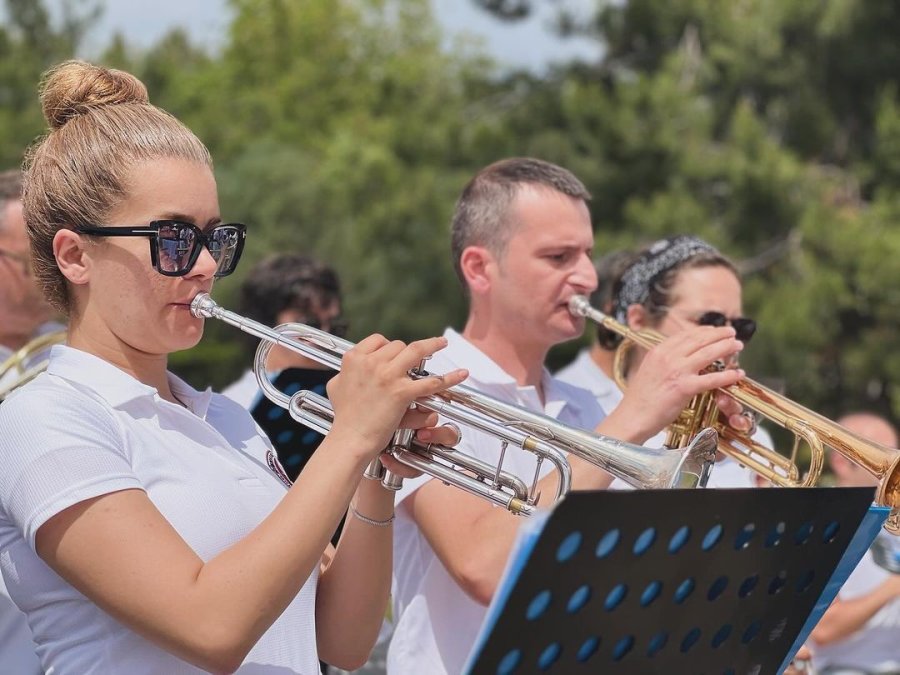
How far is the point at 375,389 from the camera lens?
208cm

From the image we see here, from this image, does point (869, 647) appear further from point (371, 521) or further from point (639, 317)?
point (371, 521)

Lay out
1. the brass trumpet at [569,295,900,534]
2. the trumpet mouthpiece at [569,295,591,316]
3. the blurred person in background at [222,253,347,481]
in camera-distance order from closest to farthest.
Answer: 1. the brass trumpet at [569,295,900,534]
2. the trumpet mouthpiece at [569,295,591,316]
3. the blurred person in background at [222,253,347,481]

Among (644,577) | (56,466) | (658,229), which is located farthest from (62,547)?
(658,229)

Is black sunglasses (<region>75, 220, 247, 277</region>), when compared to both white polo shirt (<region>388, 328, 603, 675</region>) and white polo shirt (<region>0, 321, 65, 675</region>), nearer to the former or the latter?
white polo shirt (<region>388, 328, 603, 675</region>)

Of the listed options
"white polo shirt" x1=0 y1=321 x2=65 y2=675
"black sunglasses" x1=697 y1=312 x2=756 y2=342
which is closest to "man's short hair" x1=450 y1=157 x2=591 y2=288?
"black sunglasses" x1=697 y1=312 x2=756 y2=342

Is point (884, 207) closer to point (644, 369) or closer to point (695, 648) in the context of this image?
point (644, 369)

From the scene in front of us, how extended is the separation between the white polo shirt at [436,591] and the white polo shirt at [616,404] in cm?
41

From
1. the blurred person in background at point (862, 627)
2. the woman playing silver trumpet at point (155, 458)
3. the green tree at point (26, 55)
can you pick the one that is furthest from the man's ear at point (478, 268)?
the green tree at point (26, 55)

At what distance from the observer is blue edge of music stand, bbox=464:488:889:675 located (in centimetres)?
165

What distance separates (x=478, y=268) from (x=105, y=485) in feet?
5.52

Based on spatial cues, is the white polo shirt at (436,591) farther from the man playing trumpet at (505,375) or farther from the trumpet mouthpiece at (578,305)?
the trumpet mouthpiece at (578,305)

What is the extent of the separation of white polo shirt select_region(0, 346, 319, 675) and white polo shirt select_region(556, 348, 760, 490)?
4.43ft

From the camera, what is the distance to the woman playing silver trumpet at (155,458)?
1955 mm

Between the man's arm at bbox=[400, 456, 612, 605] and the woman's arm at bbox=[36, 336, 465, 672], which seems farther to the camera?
the man's arm at bbox=[400, 456, 612, 605]
